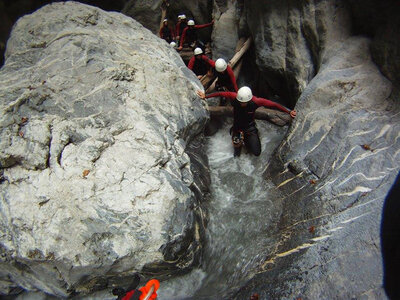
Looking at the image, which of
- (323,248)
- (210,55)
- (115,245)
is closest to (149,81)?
(115,245)

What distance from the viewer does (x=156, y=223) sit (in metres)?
2.90

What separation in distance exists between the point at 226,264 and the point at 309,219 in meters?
1.15

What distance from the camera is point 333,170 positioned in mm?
3127

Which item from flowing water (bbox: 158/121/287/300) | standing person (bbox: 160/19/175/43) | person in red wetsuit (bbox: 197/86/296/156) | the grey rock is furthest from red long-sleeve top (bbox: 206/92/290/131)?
standing person (bbox: 160/19/175/43)

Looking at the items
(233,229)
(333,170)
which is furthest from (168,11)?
(333,170)

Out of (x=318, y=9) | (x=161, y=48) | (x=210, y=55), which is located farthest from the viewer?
(x=210, y=55)

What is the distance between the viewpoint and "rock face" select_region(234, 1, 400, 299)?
235cm

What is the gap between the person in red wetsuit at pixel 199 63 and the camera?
6.13 metres

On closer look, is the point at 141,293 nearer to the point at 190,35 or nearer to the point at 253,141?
the point at 253,141

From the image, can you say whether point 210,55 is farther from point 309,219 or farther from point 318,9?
point 309,219

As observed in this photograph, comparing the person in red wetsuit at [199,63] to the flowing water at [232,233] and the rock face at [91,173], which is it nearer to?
the rock face at [91,173]

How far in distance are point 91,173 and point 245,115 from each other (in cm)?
257

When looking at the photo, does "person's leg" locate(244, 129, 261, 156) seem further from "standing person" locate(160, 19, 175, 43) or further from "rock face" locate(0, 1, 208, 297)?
"standing person" locate(160, 19, 175, 43)

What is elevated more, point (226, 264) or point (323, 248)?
point (323, 248)
